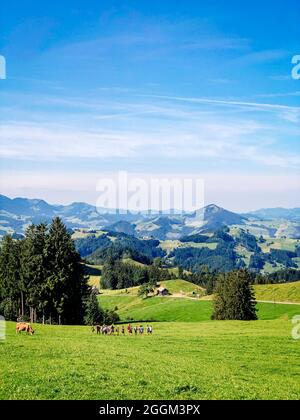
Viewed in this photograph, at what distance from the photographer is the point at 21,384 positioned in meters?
22.3

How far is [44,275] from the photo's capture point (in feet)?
259

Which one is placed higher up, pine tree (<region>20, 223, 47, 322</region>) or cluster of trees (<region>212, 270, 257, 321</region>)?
pine tree (<region>20, 223, 47, 322</region>)

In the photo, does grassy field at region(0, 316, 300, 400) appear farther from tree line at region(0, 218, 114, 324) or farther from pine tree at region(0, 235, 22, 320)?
pine tree at region(0, 235, 22, 320)

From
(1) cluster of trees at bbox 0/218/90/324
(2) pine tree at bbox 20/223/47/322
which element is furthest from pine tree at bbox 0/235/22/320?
(2) pine tree at bbox 20/223/47/322

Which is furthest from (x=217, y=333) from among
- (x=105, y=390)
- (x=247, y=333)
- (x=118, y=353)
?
(x=105, y=390)

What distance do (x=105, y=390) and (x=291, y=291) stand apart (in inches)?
7283

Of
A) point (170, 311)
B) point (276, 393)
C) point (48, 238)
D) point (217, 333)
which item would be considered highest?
point (48, 238)

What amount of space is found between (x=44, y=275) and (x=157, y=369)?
52.6 m

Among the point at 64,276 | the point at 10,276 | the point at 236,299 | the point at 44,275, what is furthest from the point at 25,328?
the point at 236,299

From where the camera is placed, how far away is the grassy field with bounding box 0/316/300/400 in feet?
73.6

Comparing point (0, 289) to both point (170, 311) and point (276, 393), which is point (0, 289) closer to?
point (276, 393)

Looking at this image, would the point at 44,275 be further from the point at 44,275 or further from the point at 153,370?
the point at 153,370

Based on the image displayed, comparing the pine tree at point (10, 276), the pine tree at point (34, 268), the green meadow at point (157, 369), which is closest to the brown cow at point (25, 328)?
the green meadow at point (157, 369)
